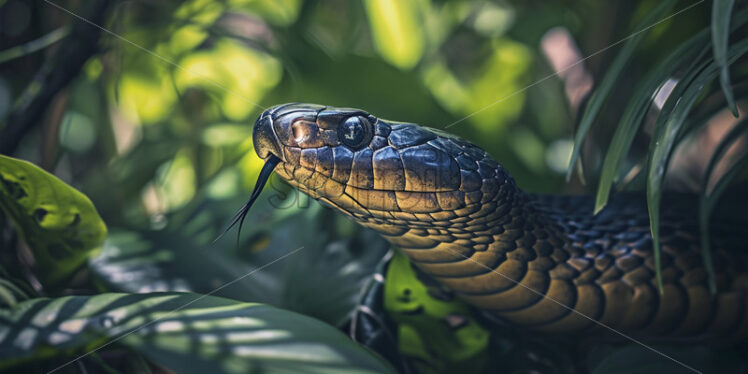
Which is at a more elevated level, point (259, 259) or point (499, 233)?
point (499, 233)

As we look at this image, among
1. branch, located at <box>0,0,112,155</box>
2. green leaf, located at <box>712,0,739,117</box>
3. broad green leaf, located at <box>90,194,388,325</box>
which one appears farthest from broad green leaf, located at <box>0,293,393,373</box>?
branch, located at <box>0,0,112,155</box>

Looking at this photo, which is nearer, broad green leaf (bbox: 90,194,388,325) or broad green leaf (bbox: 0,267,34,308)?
broad green leaf (bbox: 0,267,34,308)

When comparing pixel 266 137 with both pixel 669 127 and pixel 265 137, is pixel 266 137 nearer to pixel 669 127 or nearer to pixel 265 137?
pixel 265 137

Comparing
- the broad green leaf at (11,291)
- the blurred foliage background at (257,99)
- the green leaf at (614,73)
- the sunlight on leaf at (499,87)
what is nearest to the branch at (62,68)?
the blurred foliage background at (257,99)

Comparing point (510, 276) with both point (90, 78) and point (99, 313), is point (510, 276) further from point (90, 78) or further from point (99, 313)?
point (90, 78)

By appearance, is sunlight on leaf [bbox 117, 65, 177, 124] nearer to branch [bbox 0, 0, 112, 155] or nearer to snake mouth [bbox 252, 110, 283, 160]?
branch [bbox 0, 0, 112, 155]

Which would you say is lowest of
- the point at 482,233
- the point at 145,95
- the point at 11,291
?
the point at 11,291

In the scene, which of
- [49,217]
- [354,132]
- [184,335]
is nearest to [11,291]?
[49,217]
